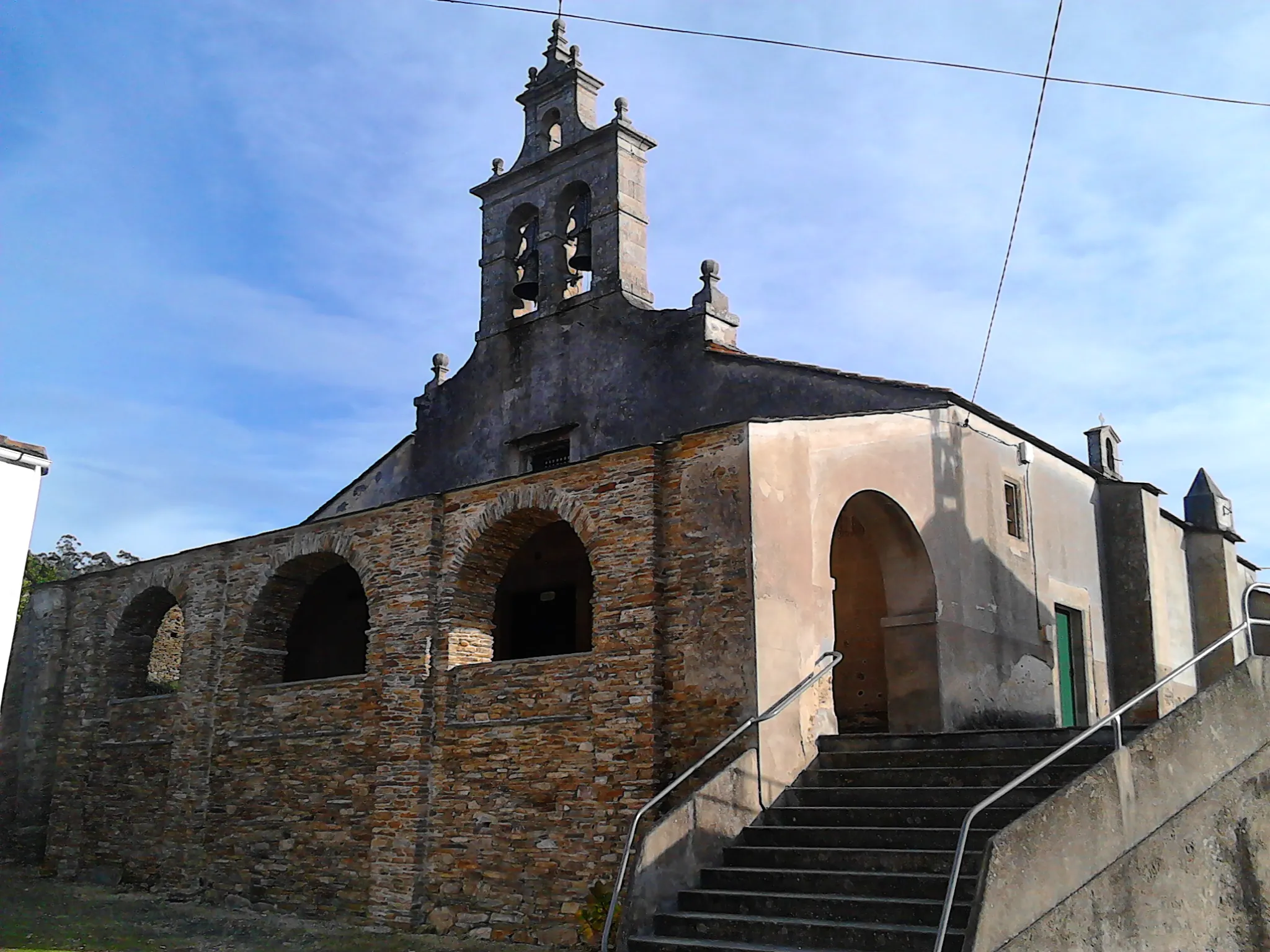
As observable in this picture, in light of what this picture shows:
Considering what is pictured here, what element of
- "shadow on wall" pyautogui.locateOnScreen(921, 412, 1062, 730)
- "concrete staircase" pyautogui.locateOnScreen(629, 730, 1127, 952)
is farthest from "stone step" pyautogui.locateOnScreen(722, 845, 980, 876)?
"shadow on wall" pyautogui.locateOnScreen(921, 412, 1062, 730)

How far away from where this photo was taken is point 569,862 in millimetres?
11211

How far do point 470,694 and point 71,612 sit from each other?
9.20 meters

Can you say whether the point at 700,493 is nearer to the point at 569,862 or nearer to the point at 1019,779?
the point at 569,862

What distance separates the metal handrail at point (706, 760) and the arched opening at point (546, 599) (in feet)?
15.6

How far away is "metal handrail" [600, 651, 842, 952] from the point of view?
8891 millimetres

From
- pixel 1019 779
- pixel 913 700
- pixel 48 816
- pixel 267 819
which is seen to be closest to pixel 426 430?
pixel 267 819

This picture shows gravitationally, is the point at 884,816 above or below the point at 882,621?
below

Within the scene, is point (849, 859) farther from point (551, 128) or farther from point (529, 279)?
point (551, 128)

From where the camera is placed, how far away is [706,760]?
33.4 feet

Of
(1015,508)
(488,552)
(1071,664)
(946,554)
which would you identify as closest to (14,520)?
(488,552)

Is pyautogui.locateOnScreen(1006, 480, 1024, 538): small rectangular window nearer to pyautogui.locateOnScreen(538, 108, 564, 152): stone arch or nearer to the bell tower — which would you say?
the bell tower

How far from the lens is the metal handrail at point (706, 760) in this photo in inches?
350

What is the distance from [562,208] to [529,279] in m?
1.13

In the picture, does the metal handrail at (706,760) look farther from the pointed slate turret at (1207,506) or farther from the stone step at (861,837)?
the pointed slate turret at (1207,506)
